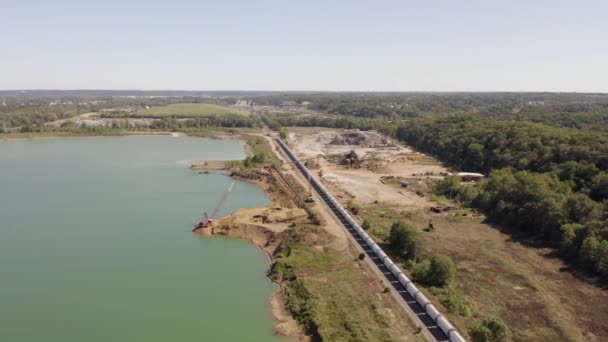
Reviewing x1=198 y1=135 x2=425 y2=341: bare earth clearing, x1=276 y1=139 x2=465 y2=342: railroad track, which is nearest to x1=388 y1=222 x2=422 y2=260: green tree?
x1=276 y1=139 x2=465 y2=342: railroad track

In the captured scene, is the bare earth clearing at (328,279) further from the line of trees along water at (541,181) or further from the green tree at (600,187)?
the green tree at (600,187)

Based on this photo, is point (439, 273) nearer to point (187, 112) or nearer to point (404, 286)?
point (404, 286)

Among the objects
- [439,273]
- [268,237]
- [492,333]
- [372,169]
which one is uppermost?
[439,273]

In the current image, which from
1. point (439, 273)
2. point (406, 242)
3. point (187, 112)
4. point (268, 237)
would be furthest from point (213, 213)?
point (187, 112)

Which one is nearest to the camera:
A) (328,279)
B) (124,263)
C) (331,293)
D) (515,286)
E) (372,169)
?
(331,293)

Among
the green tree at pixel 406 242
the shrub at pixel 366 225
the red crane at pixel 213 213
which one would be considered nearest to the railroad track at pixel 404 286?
the shrub at pixel 366 225

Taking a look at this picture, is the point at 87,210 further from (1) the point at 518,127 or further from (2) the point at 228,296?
(1) the point at 518,127
